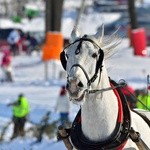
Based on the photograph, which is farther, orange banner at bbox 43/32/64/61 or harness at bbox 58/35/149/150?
orange banner at bbox 43/32/64/61

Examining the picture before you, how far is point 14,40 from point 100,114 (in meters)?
32.8

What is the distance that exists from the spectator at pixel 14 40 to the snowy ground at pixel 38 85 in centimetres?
108

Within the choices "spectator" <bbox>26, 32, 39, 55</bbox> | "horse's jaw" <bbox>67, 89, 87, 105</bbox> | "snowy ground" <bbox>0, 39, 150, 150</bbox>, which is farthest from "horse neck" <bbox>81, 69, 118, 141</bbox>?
"spectator" <bbox>26, 32, 39, 55</bbox>

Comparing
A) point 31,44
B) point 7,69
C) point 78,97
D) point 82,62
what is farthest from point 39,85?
point 78,97

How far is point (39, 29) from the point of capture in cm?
4628

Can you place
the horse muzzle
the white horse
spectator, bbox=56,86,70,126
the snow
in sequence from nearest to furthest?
the horse muzzle < the white horse < the snow < spectator, bbox=56,86,70,126

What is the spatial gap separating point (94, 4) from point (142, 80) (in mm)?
40666

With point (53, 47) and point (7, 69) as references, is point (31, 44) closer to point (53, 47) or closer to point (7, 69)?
point (53, 47)

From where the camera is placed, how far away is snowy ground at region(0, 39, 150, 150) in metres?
13.0

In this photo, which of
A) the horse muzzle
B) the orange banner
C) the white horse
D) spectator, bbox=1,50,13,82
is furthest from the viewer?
the orange banner

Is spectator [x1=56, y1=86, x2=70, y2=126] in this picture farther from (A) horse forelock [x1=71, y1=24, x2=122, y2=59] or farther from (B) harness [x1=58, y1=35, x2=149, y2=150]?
(A) horse forelock [x1=71, y1=24, x2=122, y2=59]

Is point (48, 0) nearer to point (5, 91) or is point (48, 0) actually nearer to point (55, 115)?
point (5, 91)

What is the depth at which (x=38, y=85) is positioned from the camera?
2464 centimetres

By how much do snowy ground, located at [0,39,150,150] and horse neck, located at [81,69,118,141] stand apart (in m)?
5.54
